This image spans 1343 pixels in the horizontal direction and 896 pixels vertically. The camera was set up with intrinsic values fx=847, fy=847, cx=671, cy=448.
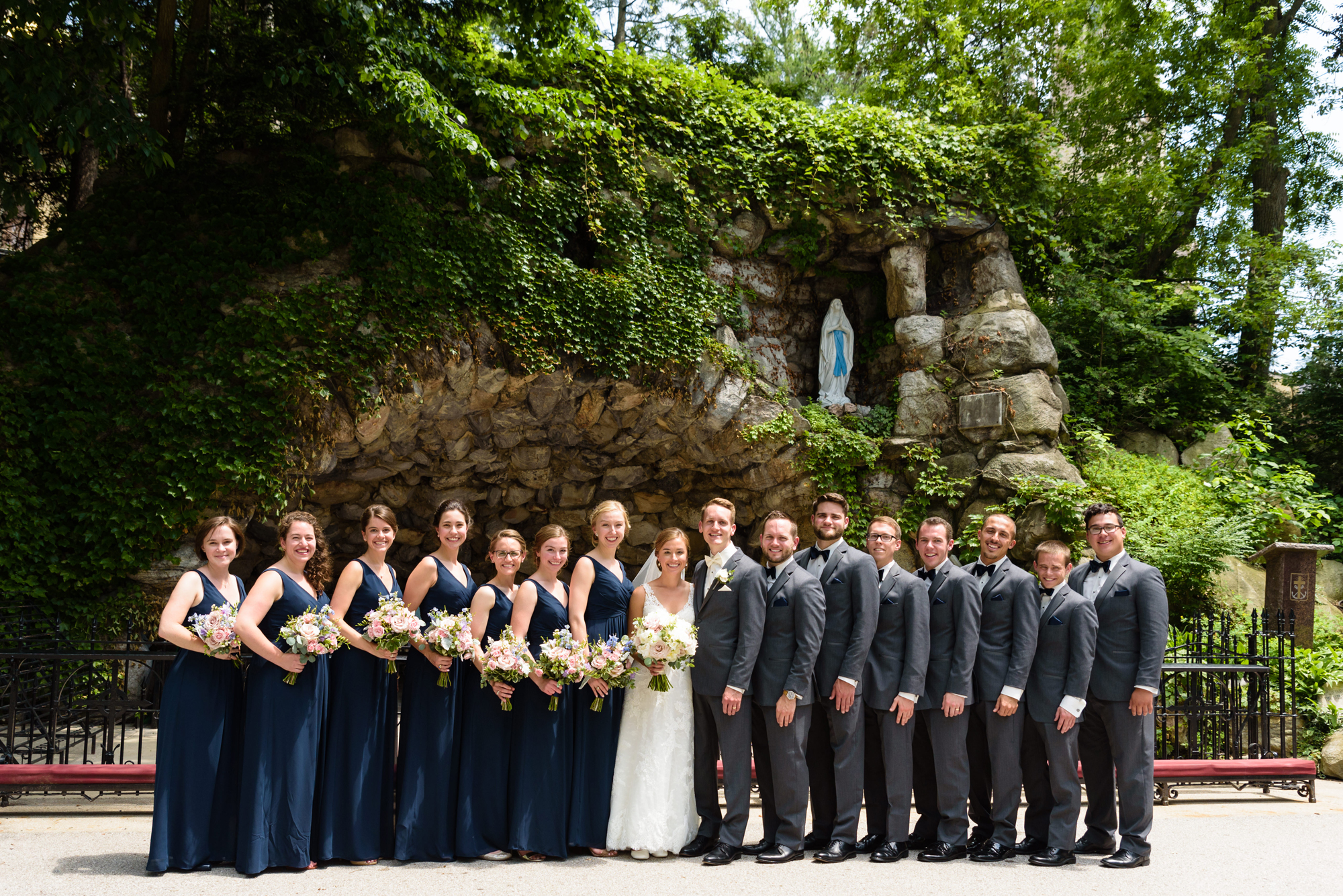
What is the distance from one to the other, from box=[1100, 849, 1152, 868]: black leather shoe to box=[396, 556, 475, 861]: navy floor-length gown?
11.5 ft

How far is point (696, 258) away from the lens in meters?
10.9

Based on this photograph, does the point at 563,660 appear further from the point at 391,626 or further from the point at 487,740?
the point at 391,626

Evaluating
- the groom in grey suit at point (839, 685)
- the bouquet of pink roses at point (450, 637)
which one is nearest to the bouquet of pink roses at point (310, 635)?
the bouquet of pink roses at point (450, 637)

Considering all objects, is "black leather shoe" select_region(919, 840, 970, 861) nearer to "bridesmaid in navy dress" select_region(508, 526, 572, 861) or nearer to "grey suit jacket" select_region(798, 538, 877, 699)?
"grey suit jacket" select_region(798, 538, 877, 699)

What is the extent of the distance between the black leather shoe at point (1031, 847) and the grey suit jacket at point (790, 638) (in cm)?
145

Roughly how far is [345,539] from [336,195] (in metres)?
4.70

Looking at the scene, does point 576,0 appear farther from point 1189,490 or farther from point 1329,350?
point 1329,350

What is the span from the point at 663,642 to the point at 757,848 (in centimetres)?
130

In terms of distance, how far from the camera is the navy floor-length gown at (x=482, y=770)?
4.49 metres

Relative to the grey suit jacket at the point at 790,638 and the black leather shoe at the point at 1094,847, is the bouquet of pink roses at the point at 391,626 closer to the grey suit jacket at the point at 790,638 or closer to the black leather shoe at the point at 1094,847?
the grey suit jacket at the point at 790,638

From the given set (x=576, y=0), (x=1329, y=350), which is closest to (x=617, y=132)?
(x=576, y=0)

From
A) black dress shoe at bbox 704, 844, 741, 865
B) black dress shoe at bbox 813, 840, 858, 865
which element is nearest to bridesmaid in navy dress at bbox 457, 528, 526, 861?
black dress shoe at bbox 704, 844, 741, 865

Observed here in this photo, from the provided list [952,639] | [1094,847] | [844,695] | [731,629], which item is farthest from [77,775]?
[1094,847]

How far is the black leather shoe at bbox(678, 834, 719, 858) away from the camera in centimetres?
461
